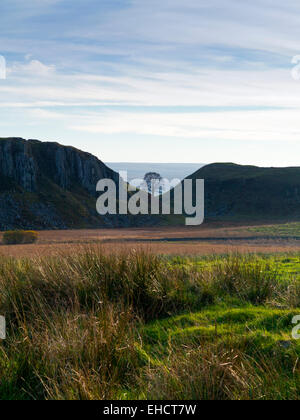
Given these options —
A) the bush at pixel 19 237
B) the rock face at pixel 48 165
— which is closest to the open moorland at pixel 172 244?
the bush at pixel 19 237

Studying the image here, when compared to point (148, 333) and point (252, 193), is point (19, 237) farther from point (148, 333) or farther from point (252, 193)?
point (252, 193)

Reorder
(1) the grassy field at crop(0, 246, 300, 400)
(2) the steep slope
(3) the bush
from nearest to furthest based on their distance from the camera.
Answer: (1) the grassy field at crop(0, 246, 300, 400) → (3) the bush → (2) the steep slope

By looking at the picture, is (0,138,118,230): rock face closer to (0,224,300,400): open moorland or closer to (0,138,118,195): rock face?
(0,138,118,195): rock face

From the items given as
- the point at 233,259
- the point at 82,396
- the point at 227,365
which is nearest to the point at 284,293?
the point at 233,259

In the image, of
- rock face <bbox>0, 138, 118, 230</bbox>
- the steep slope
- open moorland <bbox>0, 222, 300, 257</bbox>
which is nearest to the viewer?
open moorland <bbox>0, 222, 300, 257</bbox>

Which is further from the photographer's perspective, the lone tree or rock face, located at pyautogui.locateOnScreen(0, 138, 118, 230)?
the lone tree

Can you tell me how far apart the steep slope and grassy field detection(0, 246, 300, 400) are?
65927 millimetres

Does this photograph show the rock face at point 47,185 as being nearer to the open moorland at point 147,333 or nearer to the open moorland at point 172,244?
the open moorland at point 172,244

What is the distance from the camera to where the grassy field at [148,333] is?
5492 mm

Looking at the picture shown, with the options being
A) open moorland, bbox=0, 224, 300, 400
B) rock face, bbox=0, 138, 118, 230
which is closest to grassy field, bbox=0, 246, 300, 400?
open moorland, bbox=0, 224, 300, 400

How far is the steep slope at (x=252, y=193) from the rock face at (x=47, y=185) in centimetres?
2306

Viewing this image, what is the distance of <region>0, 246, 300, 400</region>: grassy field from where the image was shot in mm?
5492
